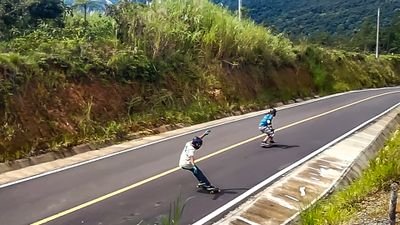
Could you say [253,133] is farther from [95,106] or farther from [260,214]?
[260,214]

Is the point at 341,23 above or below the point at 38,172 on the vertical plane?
above

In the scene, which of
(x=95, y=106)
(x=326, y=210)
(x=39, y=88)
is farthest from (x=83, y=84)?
(x=326, y=210)

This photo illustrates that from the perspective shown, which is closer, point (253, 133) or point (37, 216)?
point (37, 216)

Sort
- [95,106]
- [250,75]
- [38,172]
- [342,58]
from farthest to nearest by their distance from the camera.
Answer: [342,58] → [250,75] → [95,106] → [38,172]

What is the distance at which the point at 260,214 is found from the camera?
9.41 metres

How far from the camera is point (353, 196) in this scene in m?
9.17

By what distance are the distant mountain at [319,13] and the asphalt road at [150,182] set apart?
71741 millimetres

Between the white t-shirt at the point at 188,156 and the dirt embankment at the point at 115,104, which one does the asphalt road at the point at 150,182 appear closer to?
the white t-shirt at the point at 188,156

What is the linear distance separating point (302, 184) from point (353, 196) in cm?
232

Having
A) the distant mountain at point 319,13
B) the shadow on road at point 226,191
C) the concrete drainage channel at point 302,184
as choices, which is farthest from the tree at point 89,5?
the distant mountain at point 319,13

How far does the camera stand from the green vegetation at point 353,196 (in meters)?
7.80

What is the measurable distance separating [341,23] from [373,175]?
8641 cm

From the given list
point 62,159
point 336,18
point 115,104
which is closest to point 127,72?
point 115,104

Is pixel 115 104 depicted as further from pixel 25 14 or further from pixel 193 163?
pixel 193 163
